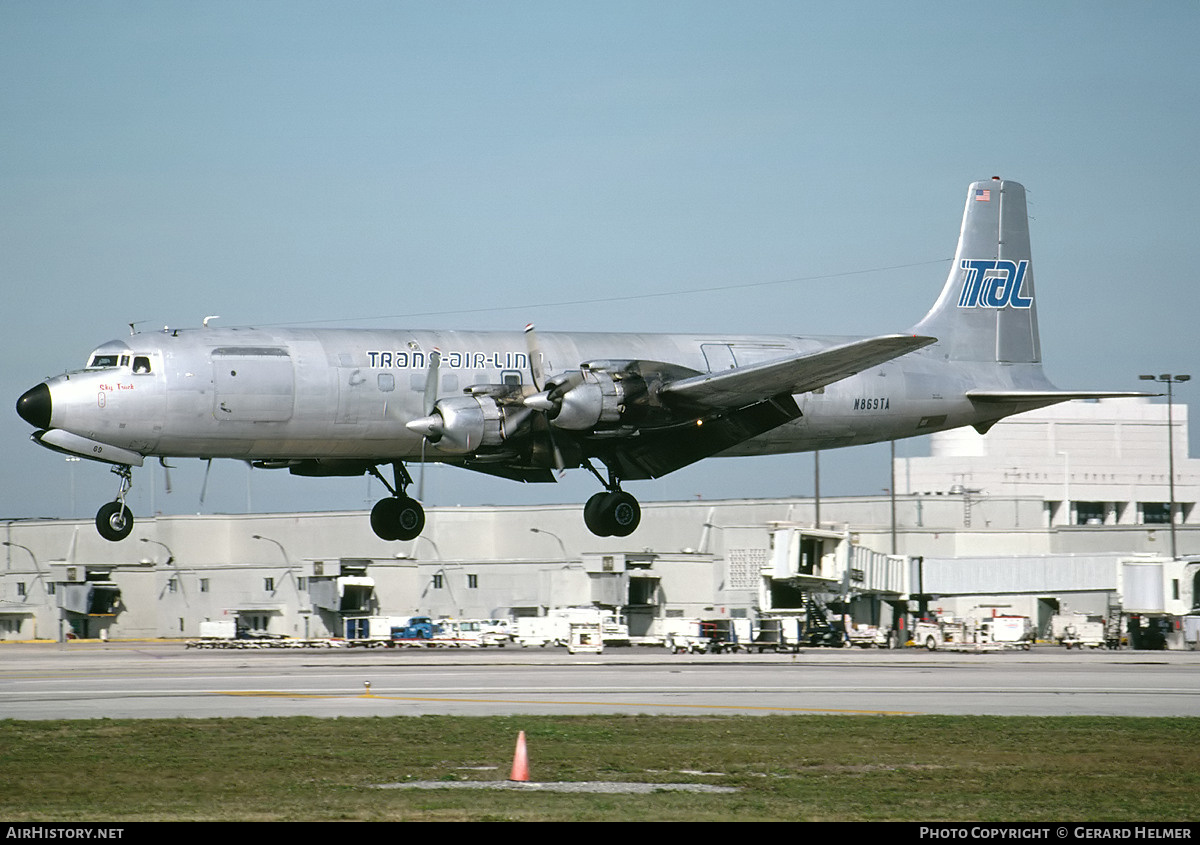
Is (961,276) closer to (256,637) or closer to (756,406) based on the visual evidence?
(756,406)

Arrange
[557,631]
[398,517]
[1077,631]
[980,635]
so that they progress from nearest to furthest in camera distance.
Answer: [398,517] → [980,635] → [557,631] → [1077,631]

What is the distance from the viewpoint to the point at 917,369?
4103 cm

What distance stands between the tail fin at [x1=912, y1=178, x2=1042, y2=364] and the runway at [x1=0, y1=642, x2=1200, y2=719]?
964 centimetres

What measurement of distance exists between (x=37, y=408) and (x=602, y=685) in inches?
664

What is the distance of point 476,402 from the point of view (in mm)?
34656

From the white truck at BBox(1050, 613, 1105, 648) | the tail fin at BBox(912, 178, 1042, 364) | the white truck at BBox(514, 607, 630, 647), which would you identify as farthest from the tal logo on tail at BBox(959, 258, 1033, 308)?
the white truck at BBox(1050, 613, 1105, 648)

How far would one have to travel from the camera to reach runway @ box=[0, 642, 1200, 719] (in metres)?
34.2

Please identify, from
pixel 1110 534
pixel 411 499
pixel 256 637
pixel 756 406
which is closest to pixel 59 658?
pixel 256 637

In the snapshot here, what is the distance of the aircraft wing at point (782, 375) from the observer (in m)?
33.5

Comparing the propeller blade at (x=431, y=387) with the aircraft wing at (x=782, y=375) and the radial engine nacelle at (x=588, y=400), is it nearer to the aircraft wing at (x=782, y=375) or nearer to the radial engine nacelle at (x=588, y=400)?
the radial engine nacelle at (x=588, y=400)

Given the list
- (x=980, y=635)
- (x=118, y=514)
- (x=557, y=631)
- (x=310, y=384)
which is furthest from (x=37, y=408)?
(x=980, y=635)

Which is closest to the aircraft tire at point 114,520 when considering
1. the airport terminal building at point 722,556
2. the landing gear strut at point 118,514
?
the landing gear strut at point 118,514

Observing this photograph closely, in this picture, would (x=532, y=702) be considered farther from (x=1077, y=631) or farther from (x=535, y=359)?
(x=1077, y=631)

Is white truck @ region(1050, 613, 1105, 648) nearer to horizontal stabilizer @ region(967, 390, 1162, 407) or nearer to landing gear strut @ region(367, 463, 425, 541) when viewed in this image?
horizontal stabilizer @ region(967, 390, 1162, 407)
